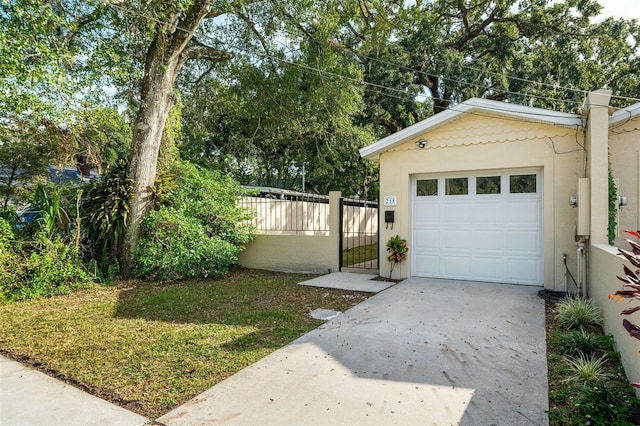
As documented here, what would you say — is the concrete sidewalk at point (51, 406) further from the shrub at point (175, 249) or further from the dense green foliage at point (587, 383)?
the shrub at point (175, 249)

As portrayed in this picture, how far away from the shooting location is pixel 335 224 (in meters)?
8.77

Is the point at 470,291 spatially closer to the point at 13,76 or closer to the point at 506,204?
the point at 506,204

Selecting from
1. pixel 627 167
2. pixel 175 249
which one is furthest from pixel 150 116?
pixel 627 167

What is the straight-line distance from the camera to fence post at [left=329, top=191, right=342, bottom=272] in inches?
346

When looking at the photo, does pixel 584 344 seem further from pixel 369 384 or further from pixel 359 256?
pixel 359 256

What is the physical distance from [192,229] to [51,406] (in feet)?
17.2

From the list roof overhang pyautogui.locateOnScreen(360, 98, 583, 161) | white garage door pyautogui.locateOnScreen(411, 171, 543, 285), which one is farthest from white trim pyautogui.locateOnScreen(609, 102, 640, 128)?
white garage door pyautogui.locateOnScreen(411, 171, 543, 285)

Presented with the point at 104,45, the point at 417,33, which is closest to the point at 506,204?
the point at 104,45

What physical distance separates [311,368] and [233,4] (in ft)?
29.1

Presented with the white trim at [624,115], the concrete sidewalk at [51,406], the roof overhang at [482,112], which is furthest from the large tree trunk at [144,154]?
the white trim at [624,115]

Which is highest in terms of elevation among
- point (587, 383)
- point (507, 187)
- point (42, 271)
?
point (507, 187)

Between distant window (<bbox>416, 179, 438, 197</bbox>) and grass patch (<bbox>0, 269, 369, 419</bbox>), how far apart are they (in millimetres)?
2847

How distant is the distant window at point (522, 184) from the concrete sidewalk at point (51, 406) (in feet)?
23.3

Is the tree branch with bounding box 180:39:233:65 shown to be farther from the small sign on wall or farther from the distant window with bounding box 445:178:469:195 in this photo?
the distant window with bounding box 445:178:469:195
